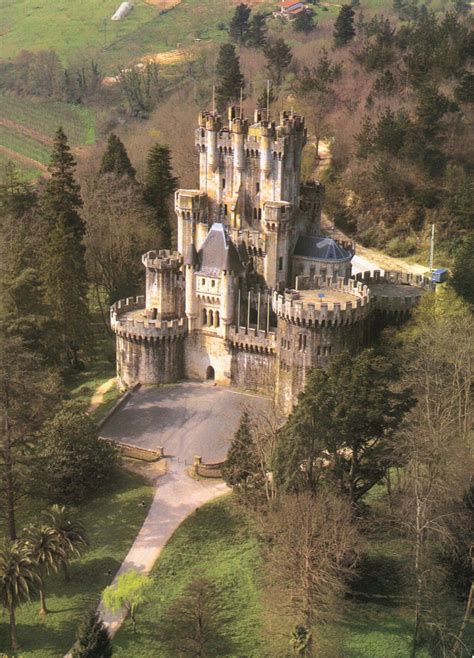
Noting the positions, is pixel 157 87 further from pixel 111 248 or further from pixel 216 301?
pixel 216 301

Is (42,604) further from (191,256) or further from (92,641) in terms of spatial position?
(191,256)

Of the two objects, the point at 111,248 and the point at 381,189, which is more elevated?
the point at 381,189

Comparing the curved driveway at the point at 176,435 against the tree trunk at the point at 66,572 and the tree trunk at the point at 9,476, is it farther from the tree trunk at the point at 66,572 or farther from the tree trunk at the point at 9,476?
the tree trunk at the point at 9,476

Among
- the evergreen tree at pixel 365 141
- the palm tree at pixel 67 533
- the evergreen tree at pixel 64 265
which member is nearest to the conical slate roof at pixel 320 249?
the evergreen tree at pixel 64 265

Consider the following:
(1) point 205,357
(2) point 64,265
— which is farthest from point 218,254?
(2) point 64,265

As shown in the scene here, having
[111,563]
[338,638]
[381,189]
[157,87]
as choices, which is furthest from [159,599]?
[157,87]

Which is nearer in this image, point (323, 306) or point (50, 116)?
point (323, 306)
